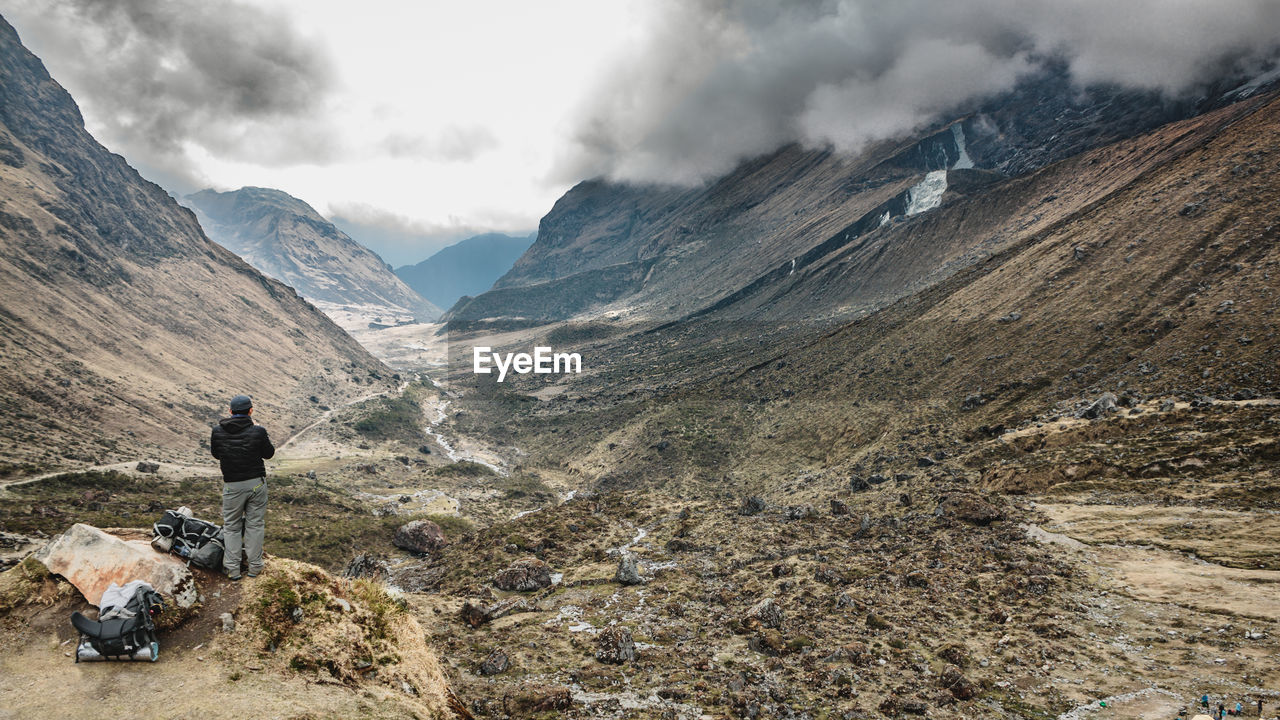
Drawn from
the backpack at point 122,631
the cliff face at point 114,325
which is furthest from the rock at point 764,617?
the cliff face at point 114,325

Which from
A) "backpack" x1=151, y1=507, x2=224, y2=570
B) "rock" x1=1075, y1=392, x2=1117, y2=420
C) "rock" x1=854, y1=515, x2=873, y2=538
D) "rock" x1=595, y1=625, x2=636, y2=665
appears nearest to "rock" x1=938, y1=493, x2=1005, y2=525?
"rock" x1=854, y1=515, x2=873, y2=538

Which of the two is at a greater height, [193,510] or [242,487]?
[242,487]

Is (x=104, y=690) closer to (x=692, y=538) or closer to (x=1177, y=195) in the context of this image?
(x=692, y=538)

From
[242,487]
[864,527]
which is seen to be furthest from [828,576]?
[242,487]

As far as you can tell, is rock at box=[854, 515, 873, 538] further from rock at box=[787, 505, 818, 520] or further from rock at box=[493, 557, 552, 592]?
rock at box=[493, 557, 552, 592]

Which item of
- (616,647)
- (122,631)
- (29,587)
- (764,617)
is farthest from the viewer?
(764,617)

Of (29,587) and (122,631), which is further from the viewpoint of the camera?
(29,587)

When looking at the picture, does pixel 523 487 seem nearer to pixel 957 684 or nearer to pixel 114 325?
pixel 957 684
